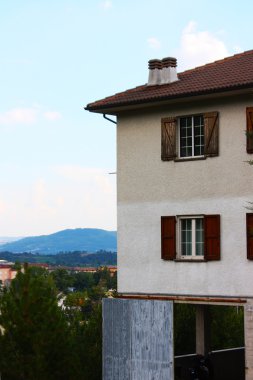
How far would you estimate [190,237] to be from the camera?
28562 millimetres

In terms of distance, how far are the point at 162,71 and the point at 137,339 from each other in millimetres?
8782

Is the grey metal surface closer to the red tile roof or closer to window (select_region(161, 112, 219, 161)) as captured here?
window (select_region(161, 112, 219, 161))

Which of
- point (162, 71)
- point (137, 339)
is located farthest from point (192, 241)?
point (162, 71)

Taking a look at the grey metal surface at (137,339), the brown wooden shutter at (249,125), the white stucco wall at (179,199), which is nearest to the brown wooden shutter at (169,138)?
the white stucco wall at (179,199)

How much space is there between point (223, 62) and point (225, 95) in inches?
153

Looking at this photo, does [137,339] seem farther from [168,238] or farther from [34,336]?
[34,336]

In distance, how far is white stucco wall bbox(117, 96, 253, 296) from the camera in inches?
1084

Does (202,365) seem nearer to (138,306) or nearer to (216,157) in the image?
(138,306)

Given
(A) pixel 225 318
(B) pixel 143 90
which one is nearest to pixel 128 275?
(B) pixel 143 90

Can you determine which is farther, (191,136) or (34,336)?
→ (34,336)

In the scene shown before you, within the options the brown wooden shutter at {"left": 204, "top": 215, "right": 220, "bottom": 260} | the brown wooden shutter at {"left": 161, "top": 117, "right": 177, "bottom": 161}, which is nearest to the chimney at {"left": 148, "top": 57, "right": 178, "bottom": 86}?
the brown wooden shutter at {"left": 161, "top": 117, "right": 177, "bottom": 161}

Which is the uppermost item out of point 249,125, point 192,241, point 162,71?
point 162,71

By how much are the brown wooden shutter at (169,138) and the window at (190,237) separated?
1.95 meters

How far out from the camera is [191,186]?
28672 millimetres
